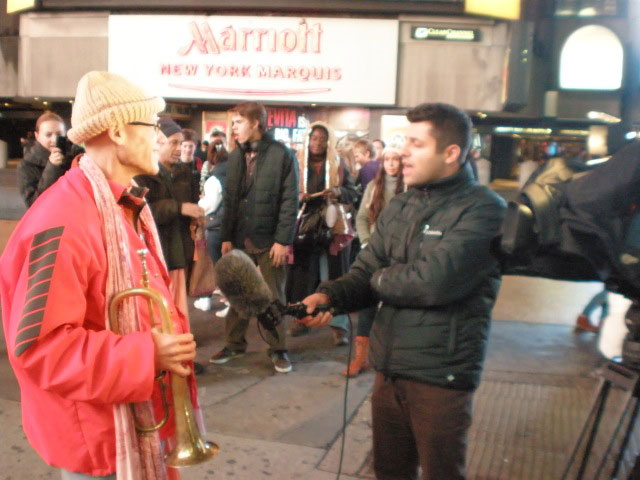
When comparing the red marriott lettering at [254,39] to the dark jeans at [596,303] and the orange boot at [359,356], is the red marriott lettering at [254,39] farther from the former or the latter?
the orange boot at [359,356]

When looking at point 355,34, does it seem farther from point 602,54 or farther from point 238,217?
point 602,54

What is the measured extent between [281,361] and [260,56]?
11.7m

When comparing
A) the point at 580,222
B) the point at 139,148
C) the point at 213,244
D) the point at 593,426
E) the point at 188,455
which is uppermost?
the point at 139,148

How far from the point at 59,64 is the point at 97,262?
16.7 meters

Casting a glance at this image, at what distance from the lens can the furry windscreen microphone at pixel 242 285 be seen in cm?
249

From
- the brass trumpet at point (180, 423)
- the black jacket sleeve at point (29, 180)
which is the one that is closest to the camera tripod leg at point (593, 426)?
the brass trumpet at point (180, 423)

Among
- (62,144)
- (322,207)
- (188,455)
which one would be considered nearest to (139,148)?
(188,455)

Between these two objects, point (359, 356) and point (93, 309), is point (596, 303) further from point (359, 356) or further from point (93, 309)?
point (93, 309)

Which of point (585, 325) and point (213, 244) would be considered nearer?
point (213, 244)

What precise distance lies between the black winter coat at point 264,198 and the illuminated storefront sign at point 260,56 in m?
10.4

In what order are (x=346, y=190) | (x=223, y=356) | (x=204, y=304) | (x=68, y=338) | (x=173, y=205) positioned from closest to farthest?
(x=68, y=338) → (x=173, y=205) → (x=223, y=356) → (x=346, y=190) → (x=204, y=304)

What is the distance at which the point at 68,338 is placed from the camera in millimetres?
1741

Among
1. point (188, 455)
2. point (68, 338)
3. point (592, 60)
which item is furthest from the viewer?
point (592, 60)

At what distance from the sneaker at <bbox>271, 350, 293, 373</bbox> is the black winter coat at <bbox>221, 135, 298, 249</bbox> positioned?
2.99ft
